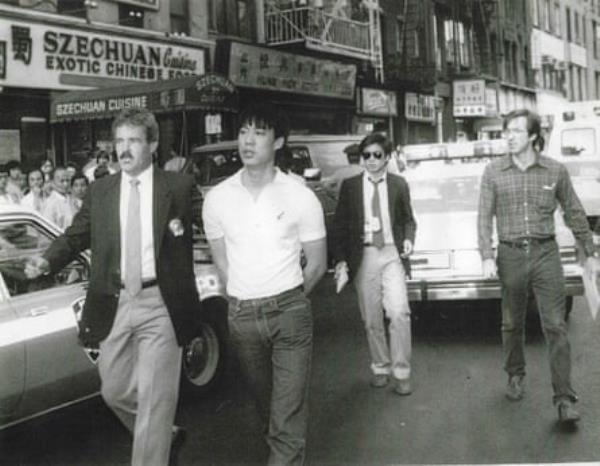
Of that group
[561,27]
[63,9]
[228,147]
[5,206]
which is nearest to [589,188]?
[228,147]

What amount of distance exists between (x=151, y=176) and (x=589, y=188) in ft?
46.4

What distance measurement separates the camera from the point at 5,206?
18.2 feet

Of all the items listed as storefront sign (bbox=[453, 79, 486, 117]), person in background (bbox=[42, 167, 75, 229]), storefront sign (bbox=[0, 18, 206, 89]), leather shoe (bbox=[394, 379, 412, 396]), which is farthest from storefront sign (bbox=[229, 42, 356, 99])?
leather shoe (bbox=[394, 379, 412, 396])

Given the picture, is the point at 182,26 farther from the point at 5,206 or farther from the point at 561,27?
the point at 561,27

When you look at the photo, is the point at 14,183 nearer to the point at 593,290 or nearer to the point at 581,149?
the point at 593,290

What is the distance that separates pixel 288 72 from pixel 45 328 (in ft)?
62.4

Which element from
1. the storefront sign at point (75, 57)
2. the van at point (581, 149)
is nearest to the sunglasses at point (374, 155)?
the storefront sign at point (75, 57)

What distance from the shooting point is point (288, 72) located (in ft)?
77.3

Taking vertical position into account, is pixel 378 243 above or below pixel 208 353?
above

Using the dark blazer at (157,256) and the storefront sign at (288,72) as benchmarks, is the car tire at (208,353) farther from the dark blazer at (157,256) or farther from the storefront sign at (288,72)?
the storefront sign at (288,72)

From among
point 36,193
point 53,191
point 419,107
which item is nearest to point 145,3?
point 36,193

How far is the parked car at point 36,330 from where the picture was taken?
498 cm

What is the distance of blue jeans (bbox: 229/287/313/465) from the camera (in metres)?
4.16

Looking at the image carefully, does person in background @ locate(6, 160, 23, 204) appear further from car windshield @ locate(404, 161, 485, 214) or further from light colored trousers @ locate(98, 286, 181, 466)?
light colored trousers @ locate(98, 286, 181, 466)
